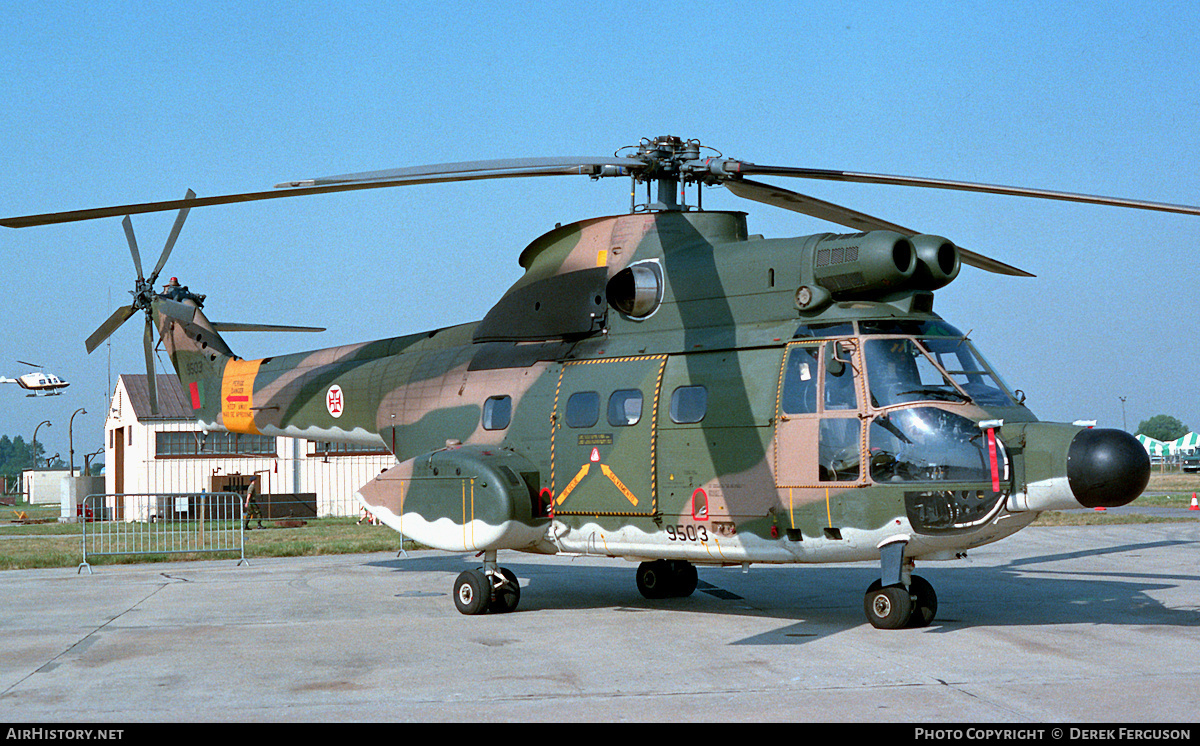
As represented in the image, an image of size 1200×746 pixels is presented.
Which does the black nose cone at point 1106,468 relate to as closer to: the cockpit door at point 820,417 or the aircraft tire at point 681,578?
the cockpit door at point 820,417

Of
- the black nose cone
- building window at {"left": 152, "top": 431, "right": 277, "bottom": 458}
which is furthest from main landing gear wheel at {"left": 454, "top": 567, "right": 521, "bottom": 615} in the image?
building window at {"left": 152, "top": 431, "right": 277, "bottom": 458}

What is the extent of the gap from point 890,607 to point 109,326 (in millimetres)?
12789

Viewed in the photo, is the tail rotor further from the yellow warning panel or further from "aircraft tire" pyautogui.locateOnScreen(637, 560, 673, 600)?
"aircraft tire" pyautogui.locateOnScreen(637, 560, 673, 600)

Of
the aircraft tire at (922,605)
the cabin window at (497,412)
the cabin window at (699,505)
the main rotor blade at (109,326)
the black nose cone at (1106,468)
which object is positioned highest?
the main rotor blade at (109,326)

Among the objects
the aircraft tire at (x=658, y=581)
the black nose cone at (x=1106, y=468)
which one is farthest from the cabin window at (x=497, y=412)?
the black nose cone at (x=1106, y=468)

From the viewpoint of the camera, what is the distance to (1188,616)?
1075 cm

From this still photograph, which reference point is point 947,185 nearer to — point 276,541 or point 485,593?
point 485,593

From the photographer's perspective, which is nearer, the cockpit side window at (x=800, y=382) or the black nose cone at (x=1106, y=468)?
the black nose cone at (x=1106, y=468)

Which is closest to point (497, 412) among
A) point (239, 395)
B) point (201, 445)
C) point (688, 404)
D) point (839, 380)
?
point (688, 404)

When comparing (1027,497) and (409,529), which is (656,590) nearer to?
(409,529)

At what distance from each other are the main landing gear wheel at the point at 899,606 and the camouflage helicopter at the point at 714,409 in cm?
2

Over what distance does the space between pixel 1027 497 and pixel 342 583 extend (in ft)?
31.3

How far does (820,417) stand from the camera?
9789 mm

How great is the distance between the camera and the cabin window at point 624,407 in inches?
436
